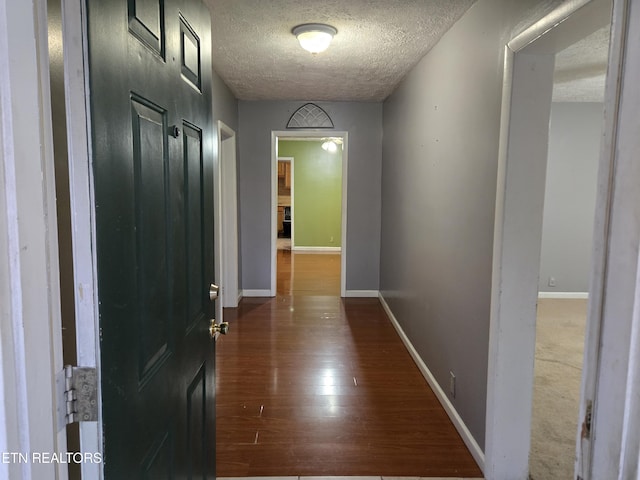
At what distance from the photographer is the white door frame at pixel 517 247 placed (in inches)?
69.0

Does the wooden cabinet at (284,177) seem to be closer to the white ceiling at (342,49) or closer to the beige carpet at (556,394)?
the white ceiling at (342,49)

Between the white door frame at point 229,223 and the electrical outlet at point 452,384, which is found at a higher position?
the white door frame at point 229,223

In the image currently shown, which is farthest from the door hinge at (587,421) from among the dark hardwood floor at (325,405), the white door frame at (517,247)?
the dark hardwood floor at (325,405)

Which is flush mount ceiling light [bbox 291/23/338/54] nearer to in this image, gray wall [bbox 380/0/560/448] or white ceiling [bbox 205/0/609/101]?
white ceiling [bbox 205/0/609/101]

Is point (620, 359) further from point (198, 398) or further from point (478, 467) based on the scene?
point (478, 467)

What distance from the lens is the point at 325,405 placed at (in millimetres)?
→ 2664

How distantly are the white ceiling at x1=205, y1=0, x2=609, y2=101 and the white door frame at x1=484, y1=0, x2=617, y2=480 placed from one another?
76 centimetres

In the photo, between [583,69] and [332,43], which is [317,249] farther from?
[332,43]

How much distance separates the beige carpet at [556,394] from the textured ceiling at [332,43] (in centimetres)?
243

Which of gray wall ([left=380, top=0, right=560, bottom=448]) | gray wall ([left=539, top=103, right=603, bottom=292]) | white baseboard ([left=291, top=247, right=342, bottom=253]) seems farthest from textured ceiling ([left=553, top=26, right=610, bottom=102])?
white baseboard ([left=291, top=247, right=342, bottom=253])

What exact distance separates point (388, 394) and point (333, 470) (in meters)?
0.88

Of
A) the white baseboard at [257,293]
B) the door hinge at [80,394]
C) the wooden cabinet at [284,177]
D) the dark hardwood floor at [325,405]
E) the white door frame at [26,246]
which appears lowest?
the dark hardwood floor at [325,405]

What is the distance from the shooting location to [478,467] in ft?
6.76

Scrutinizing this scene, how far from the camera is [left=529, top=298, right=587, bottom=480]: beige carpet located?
211 cm
